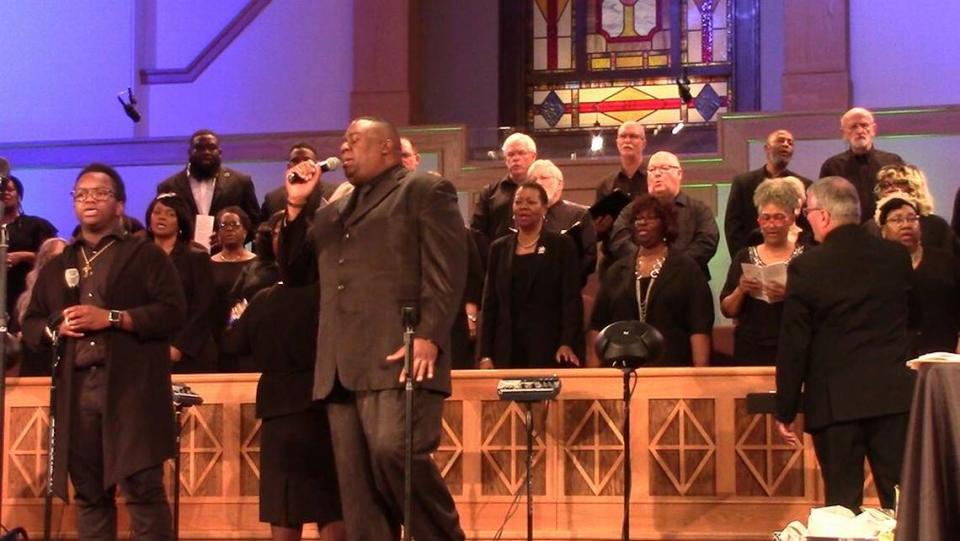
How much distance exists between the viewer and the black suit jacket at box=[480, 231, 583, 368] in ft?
26.5

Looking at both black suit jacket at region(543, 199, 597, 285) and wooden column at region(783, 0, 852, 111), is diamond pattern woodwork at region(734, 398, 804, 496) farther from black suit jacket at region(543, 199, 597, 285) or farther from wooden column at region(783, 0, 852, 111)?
wooden column at region(783, 0, 852, 111)

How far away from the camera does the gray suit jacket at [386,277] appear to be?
582 cm

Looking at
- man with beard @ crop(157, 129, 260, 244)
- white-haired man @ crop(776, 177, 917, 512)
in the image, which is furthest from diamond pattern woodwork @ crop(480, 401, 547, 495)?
man with beard @ crop(157, 129, 260, 244)

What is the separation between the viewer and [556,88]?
1421 centimetres

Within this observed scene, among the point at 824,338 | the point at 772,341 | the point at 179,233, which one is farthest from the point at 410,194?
the point at 179,233

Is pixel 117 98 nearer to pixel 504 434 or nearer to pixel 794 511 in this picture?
pixel 504 434

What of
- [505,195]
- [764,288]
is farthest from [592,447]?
[505,195]

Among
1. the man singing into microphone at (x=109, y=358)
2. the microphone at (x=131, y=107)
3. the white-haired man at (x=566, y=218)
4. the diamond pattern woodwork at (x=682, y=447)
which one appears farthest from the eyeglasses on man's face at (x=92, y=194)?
the microphone at (x=131, y=107)

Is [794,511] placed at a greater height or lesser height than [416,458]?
lesser

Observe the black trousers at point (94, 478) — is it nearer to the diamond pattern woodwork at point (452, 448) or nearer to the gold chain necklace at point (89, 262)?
the gold chain necklace at point (89, 262)

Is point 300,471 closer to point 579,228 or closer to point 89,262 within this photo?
point 89,262

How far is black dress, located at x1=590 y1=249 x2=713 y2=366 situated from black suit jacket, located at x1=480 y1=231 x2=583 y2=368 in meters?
0.27

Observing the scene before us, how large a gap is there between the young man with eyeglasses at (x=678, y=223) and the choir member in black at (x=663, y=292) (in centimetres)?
63

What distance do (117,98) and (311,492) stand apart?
7.59m
